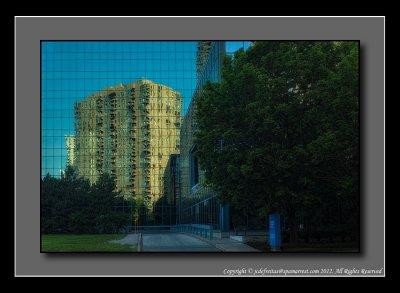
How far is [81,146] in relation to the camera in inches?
1367

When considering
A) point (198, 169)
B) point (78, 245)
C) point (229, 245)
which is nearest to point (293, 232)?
point (229, 245)

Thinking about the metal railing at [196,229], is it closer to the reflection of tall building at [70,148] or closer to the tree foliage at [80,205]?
the tree foliage at [80,205]

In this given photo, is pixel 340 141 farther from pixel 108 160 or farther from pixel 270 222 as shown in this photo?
pixel 108 160

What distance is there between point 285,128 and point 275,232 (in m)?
3.89

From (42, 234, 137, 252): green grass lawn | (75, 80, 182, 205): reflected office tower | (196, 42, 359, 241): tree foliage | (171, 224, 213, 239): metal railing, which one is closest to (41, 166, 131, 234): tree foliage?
(75, 80, 182, 205): reflected office tower

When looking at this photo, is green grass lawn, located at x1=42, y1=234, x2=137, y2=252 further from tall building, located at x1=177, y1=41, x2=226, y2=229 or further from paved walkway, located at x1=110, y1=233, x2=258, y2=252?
tall building, located at x1=177, y1=41, x2=226, y2=229

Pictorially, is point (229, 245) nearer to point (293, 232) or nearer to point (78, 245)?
point (293, 232)

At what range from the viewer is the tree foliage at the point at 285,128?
24594mm

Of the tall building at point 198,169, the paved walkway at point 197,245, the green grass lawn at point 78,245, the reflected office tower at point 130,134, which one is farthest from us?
the reflected office tower at point 130,134

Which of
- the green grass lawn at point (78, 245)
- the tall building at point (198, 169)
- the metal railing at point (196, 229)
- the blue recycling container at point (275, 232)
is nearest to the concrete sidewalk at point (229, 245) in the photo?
the blue recycling container at point (275, 232)

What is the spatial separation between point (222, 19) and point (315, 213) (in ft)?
31.9

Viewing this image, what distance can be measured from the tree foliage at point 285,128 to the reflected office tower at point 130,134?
7555 mm

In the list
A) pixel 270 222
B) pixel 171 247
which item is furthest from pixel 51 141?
pixel 270 222

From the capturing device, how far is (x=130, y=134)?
36219 millimetres
